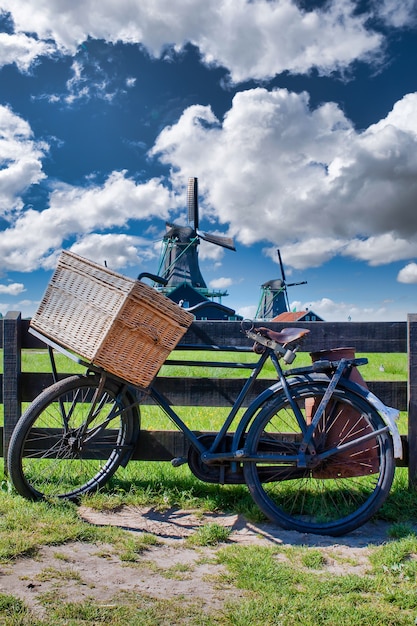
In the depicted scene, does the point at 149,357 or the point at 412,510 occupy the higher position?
the point at 149,357

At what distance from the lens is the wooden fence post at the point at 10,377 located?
4426 millimetres

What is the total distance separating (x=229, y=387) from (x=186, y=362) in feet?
1.86

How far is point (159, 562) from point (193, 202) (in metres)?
55.3

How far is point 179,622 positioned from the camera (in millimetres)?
2385

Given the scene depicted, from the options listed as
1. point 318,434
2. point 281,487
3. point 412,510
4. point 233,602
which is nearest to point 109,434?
point 281,487

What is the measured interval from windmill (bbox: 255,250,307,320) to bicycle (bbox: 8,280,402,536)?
212 ft

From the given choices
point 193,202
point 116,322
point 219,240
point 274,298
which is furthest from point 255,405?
point 274,298

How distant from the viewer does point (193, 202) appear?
186ft

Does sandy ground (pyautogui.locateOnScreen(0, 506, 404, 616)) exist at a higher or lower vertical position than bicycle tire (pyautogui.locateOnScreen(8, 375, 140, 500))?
lower

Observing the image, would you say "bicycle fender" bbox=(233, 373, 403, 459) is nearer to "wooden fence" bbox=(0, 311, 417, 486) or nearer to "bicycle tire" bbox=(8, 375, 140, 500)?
"wooden fence" bbox=(0, 311, 417, 486)

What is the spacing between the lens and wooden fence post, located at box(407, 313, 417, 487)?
4.16m

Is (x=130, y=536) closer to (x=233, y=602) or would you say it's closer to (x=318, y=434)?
(x=233, y=602)

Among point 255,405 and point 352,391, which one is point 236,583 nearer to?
point 255,405

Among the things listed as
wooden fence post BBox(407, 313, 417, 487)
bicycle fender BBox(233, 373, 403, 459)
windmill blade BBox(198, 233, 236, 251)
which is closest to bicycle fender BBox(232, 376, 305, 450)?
bicycle fender BBox(233, 373, 403, 459)
